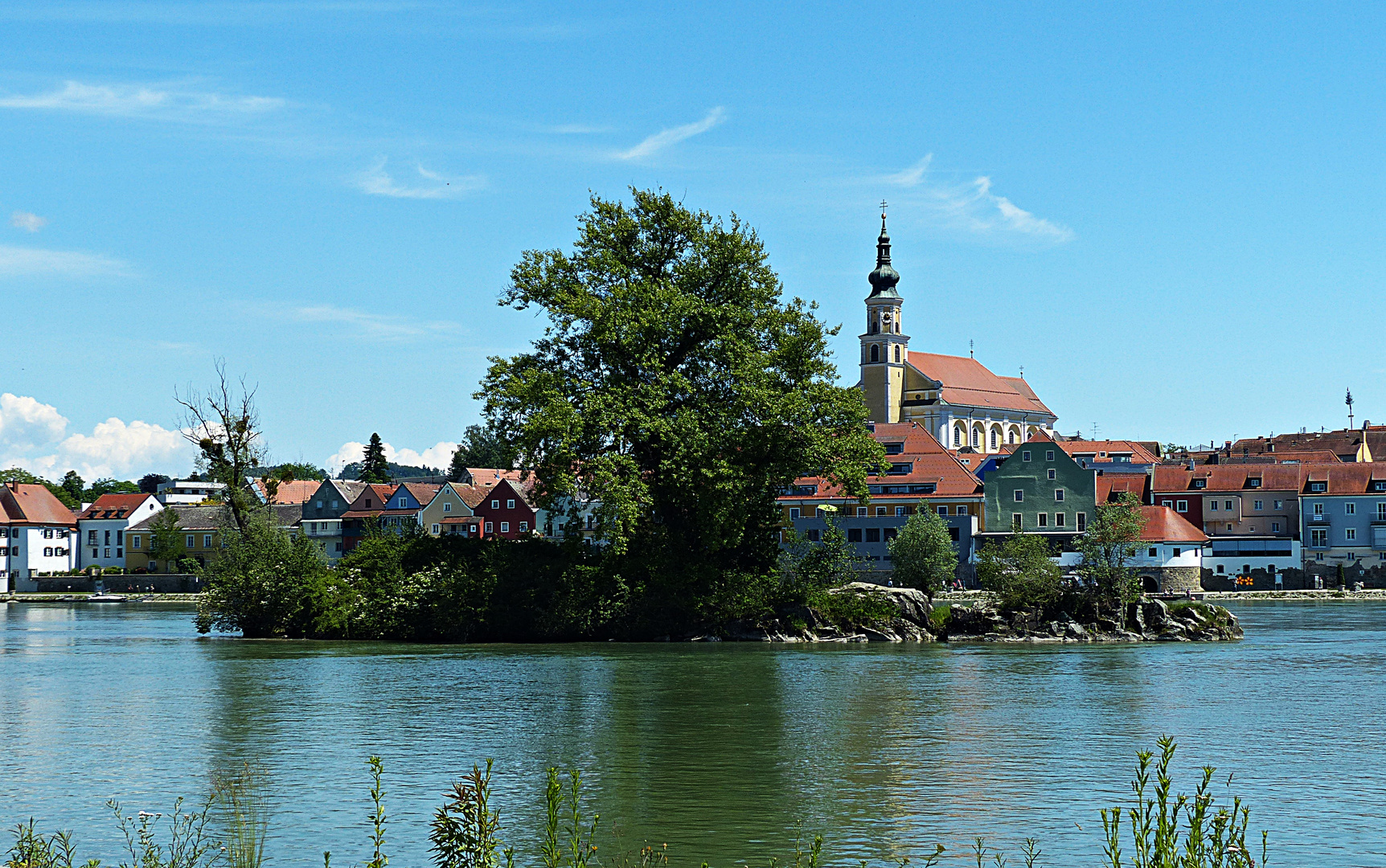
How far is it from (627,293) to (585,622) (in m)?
12.3

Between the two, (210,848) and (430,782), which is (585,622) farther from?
(210,848)

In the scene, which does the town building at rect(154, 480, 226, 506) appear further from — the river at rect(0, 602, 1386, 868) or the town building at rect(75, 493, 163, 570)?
the river at rect(0, 602, 1386, 868)

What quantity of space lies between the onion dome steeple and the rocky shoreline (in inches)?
4641

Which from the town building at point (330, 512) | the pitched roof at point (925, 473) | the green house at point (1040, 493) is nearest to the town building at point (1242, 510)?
the green house at point (1040, 493)

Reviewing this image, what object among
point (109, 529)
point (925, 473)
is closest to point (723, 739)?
point (925, 473)

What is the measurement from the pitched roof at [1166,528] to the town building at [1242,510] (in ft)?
17.9

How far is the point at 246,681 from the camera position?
3850 centimetres

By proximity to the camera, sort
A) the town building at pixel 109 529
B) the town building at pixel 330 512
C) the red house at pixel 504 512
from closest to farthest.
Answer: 1. the red house at pixel 504 512
2. the town building at pixel 330 512
3. the town building at pixel 109 529

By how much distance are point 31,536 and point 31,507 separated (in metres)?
3.09

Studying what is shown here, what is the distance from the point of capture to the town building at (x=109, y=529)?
148m

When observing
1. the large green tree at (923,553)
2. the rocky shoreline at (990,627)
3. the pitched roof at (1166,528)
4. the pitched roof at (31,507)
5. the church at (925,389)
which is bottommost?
the rocky shoreline at (990,627)

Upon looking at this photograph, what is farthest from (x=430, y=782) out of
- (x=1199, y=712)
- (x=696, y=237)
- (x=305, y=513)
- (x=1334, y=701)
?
(x=305, y=513)

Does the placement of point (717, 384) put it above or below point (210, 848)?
above

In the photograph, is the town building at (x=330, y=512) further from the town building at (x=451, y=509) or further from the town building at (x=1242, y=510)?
the town building at (x=1242, y=510)
